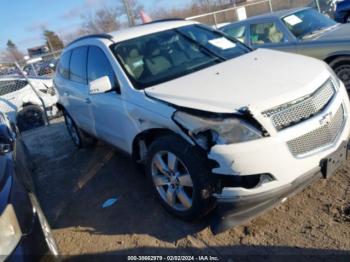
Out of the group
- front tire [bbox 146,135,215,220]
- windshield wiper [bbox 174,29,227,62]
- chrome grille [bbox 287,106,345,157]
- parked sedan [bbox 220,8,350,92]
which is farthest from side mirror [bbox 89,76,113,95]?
parked sedan [bbox 220,8,350,92]

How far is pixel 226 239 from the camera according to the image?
3.32 m

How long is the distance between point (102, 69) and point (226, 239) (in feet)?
8.11

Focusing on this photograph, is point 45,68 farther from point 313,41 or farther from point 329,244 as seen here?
point 329,244

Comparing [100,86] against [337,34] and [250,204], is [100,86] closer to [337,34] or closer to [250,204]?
[250,204]

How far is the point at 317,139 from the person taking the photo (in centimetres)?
310

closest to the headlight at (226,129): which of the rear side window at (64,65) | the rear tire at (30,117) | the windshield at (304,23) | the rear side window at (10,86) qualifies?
the rear side window at (64,65)

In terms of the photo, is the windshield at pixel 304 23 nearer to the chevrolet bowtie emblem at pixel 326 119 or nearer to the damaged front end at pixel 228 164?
the chevrolet bowtie emblem at pixel 326 119

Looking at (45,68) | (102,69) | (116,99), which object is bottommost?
(45,68)

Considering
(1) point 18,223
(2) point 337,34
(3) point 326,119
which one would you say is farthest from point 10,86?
(3) point 326,119

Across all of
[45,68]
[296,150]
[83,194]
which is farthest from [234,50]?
[45,68]

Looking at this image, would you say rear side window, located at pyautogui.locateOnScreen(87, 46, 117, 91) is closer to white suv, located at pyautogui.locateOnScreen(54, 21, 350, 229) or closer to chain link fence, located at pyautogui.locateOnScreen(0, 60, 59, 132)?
white suv, located at pyautogui.locateOnScreen(54, 21, 350, 229)

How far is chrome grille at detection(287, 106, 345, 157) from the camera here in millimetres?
2979

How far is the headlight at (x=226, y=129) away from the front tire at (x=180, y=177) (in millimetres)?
258

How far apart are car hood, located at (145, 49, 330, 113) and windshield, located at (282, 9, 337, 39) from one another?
293 cm
